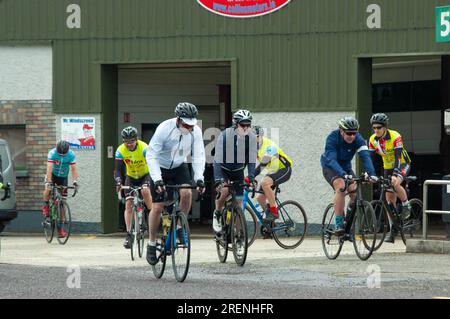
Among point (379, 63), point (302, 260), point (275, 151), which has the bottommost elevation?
point (302, 260)

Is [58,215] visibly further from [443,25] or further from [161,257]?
[443,25]

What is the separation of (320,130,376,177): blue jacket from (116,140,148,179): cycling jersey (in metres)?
2.85

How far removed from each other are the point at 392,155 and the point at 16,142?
8.82 meters

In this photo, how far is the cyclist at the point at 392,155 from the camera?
17062mm

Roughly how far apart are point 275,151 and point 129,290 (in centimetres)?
634

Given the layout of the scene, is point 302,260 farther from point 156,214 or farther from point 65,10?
point 65,10

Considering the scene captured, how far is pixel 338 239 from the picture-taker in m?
14.6

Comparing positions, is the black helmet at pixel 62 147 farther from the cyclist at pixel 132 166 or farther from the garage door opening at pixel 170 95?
the garage door opening at pixel 170 95

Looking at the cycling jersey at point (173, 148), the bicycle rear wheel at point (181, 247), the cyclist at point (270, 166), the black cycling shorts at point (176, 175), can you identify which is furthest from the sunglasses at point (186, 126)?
the cyclist at point (270, 166)

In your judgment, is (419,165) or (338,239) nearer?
(338,239)

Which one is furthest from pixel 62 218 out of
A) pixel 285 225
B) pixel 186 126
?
pixel 186 126

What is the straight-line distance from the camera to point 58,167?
64.8 feet

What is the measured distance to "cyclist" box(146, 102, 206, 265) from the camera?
1235 centimetres
